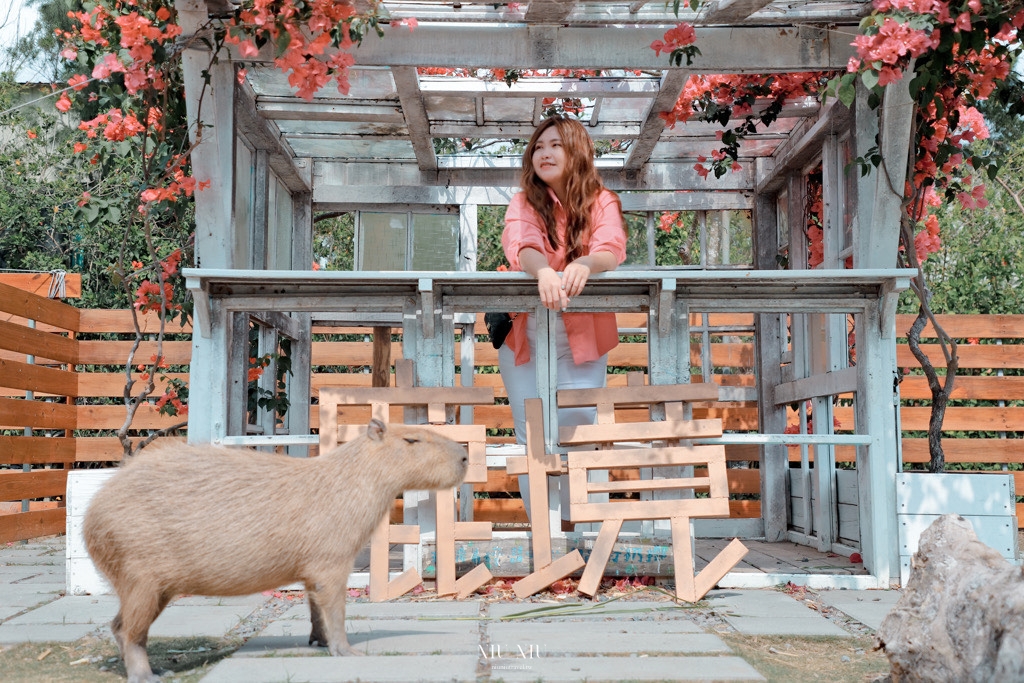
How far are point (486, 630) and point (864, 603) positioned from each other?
1.64 metres

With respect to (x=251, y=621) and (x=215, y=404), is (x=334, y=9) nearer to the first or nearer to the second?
(x=215, y=404)

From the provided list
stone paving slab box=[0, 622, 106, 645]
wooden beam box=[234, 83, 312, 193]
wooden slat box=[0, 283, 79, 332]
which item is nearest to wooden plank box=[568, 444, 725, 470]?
stone paving slab box=[0, 622, 106, 645]

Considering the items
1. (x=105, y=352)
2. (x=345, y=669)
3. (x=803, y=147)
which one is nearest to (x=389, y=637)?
(x=345, y=669)

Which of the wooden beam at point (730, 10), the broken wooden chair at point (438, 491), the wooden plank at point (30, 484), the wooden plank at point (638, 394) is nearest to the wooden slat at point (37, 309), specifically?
the wooden plank at point (30, 484)

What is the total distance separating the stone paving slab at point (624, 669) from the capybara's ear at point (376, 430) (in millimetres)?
755

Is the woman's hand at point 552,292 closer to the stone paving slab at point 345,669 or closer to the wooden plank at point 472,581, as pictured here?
the wooden plank at point 472,581

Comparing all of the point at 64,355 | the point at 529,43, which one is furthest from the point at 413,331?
the point at 64,355

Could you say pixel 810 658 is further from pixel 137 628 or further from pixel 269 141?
pixel 269 141

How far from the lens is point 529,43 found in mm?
4523

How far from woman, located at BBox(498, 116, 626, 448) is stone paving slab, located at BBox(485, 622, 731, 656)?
1367 mm

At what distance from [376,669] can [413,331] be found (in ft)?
6.90

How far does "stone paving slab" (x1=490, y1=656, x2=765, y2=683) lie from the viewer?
2672 millimetres

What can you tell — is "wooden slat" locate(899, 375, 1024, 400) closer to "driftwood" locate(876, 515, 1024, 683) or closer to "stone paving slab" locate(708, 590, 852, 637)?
"stone paving slab" locate(708, 590, 852, 637)

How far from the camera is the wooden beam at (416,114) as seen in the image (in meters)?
5.00
